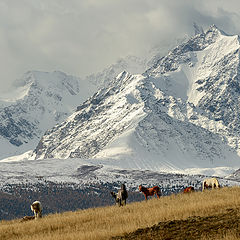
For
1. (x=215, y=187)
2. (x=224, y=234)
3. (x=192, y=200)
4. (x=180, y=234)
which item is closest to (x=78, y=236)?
(x=180, y=234)

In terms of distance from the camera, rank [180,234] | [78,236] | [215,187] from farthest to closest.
A: [215,187]
[78,236]
[180,234]

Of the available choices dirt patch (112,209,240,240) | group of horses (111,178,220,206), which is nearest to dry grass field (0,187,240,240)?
dirt patch (112,209,240,240)

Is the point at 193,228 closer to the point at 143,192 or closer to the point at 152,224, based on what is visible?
the point at 152,224

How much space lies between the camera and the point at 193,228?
2459 cm

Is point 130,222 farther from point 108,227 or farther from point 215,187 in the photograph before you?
point 215,187

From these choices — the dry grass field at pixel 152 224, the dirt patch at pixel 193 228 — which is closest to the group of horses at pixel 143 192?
the dry grass field at pixel 152 224

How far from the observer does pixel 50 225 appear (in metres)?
31.6

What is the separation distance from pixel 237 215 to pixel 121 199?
47.2 ft

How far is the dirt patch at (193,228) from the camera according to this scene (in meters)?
23.2

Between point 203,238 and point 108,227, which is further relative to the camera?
point 108,227

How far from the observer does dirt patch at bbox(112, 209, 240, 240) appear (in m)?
23.2

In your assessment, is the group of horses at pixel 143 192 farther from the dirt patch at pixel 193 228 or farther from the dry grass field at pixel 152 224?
the dirt patch at pixel 193 228

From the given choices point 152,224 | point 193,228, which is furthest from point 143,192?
point 193,228

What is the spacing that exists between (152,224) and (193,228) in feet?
11.0
